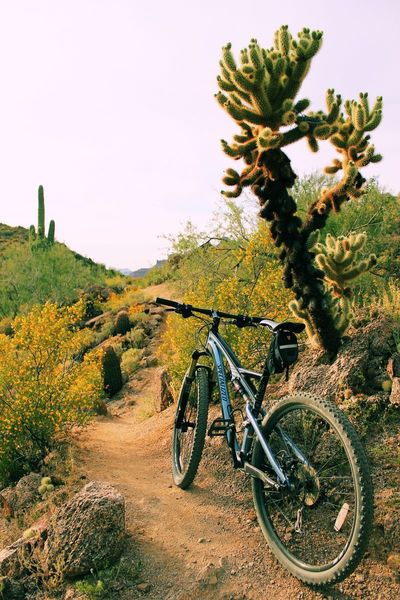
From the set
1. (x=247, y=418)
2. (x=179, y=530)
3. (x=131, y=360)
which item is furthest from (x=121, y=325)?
(x=247, y=418)

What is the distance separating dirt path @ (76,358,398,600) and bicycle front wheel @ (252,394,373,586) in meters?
0.22

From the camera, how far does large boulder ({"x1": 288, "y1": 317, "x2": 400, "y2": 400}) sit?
16.8ft

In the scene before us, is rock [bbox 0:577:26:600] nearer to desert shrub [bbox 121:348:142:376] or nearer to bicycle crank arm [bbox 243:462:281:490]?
bicycle crank arm [bbox 243:462:281:490]

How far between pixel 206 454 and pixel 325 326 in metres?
1.89

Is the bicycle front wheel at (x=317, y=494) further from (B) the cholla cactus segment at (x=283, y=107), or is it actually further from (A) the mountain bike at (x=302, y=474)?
(B) the cholla cactus segment at (x=283, y=107)

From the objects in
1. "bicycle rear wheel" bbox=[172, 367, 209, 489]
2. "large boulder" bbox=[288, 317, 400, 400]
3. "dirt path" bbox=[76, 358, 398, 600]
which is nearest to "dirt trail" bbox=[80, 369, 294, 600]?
"dirt path" bbox=[76, 358, 398, 600]

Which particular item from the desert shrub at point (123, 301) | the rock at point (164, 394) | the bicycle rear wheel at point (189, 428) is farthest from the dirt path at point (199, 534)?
the desert shrub at point (123, 301)

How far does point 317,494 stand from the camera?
331cm

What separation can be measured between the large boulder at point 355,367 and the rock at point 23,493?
2.86 meters

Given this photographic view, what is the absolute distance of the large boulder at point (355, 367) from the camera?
5.13m

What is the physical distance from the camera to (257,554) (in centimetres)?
400

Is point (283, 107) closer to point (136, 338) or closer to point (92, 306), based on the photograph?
point (136, 338)

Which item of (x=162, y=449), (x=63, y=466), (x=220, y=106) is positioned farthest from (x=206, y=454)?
(x=220, y=106)

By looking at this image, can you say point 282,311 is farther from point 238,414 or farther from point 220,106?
point 220,106
